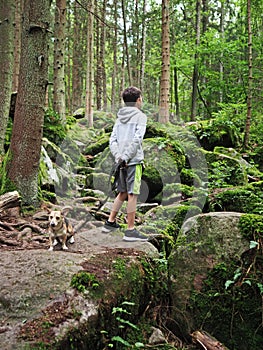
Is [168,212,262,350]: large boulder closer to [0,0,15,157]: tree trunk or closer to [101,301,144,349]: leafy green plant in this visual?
[101,301,144,349]: leafy green plant

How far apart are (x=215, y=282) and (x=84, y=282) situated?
1655mm

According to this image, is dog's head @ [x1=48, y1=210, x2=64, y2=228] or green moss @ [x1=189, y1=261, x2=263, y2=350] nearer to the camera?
green moss @ [x1=189, y1=261, x2=263, y2=350]

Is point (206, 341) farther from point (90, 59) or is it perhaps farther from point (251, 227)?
point (90, 59)

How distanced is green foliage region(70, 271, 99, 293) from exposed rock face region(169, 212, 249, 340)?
4.19ft

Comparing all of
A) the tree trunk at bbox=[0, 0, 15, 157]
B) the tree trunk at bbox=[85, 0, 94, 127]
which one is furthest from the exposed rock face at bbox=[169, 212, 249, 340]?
the tree trunk at bbox=[85, 0, 94, 127]

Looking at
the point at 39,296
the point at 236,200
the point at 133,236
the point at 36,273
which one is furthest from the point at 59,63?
the point at 39,296

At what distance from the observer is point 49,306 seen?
11.3 feet

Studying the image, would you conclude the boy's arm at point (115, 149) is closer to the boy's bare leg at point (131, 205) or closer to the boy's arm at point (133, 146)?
the boy's arm at point (133, 146)

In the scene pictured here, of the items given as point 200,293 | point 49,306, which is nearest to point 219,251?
point 200,293

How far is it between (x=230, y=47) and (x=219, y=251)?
15.6 m

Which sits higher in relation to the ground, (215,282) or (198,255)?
(198,255)

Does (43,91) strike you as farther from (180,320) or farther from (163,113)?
(163,113)

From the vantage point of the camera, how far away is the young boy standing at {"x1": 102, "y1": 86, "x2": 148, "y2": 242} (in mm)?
5098

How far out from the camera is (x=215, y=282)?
437cm
